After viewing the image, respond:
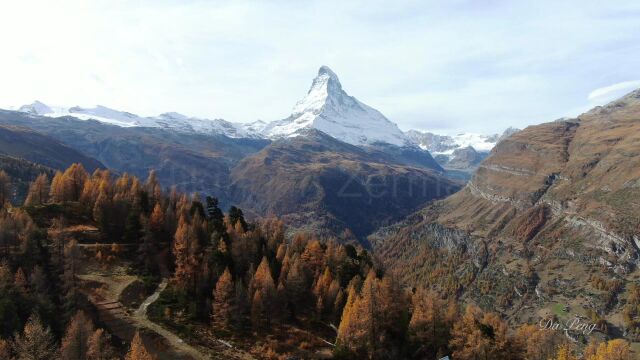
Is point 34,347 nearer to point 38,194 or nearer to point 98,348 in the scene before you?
point 98,348

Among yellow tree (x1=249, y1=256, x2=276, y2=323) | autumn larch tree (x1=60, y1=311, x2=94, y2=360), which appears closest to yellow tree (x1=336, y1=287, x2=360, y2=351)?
yellow tree (x1=249, y1=256, x2=276, y2=323)

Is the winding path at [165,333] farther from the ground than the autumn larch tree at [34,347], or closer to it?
closer to it

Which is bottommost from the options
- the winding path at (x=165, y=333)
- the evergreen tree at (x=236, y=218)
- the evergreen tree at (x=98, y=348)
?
the winding path at (x=165, y=333)

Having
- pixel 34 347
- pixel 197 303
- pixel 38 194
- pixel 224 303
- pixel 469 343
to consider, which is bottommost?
pixel 469 343

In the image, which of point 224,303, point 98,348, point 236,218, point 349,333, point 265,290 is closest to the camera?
point 98,348

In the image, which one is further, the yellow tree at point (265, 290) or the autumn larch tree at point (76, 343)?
the yellow tree at point (265, 290)

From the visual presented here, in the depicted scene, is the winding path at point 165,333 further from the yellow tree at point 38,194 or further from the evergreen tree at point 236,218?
the yellow tree at point 38,194

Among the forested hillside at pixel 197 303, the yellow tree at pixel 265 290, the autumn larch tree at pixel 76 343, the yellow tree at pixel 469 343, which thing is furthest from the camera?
the yellow tree at pixel 265 290

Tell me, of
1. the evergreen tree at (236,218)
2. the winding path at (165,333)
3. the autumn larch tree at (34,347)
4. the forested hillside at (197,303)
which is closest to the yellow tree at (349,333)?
the forested hillside at (197,303)

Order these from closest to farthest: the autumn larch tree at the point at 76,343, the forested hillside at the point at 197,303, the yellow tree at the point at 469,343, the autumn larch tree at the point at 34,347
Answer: the autumn larch tree at the point at 34,347
the autumn larch tree at the point at 76,343
the forested hillside at the point at 197,303
the yellow tree at the point at 469,343

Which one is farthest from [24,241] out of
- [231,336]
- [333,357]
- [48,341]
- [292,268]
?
[333,357]

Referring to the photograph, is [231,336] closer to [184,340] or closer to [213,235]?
[184,340]

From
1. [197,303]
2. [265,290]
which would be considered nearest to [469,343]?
[265,290]

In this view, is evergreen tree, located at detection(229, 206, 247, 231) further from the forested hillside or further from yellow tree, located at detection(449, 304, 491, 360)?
yellow tree, located at detection(449, 304, 491, 360)
